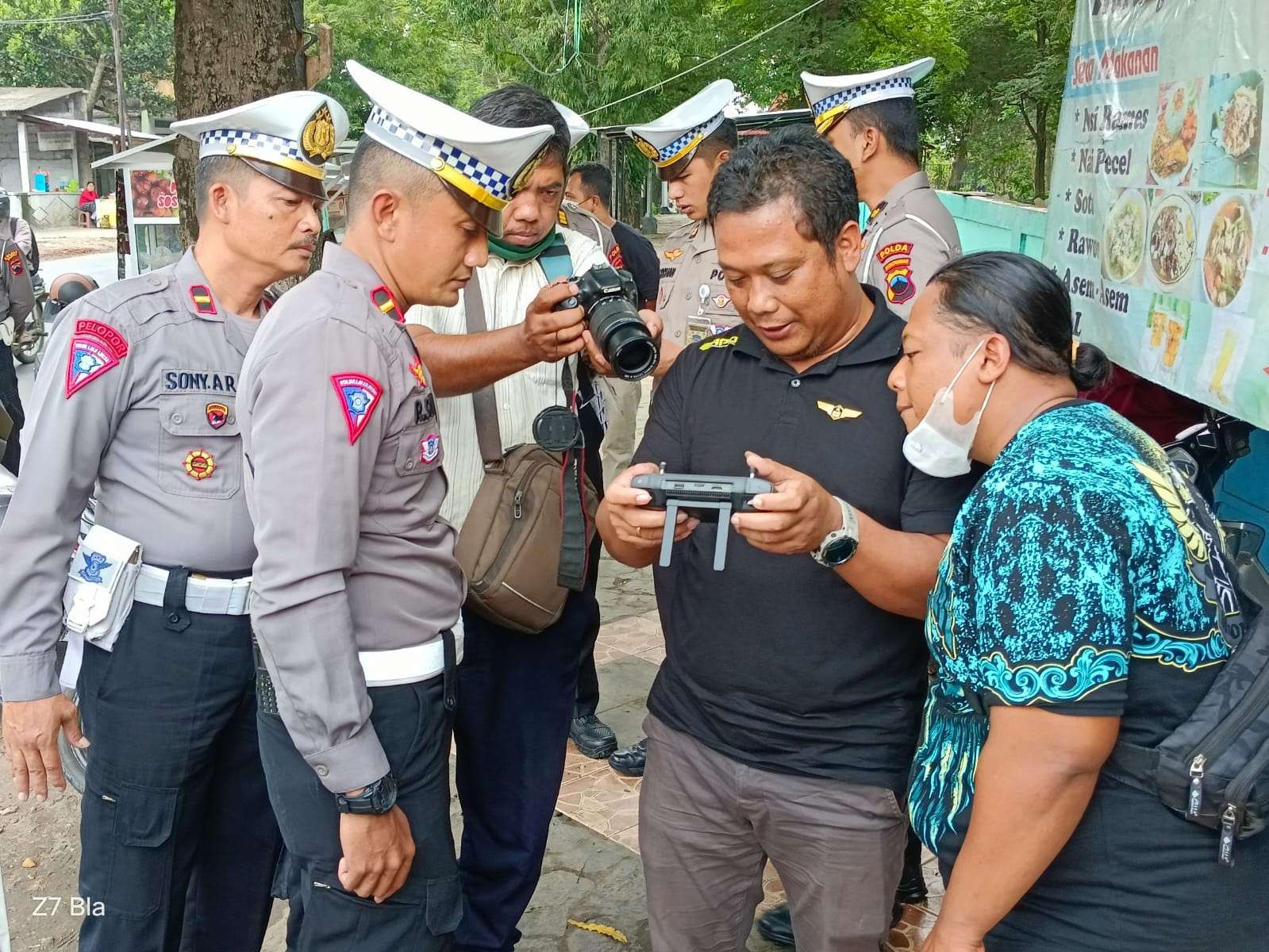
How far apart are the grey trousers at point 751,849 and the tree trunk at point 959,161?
23350 millimetres

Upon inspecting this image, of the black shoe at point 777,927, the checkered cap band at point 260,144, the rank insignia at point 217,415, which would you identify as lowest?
the black shoe at point 777,927

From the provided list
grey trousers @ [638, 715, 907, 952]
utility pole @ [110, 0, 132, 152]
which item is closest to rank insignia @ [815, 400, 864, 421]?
grey trousers @ [638, 715, 907, 952]

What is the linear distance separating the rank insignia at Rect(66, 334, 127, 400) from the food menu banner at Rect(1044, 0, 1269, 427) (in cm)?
241

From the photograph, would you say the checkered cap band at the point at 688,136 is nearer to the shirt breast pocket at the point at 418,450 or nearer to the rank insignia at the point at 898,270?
the rank insignia at the point at 898,270

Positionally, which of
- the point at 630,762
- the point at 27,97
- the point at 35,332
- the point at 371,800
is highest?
the point at 27,97

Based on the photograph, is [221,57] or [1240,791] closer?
[1240,791]

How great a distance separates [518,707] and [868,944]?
102 centimetres

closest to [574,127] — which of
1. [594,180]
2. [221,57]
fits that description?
[221,57]

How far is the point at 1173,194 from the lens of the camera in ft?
9.65

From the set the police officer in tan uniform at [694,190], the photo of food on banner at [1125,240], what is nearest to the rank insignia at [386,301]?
the police officer in tan uniform at [694,190]

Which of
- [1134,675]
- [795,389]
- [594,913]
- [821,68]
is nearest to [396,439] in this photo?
[795,389]

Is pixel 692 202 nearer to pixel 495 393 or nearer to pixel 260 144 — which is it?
pixel 495 393

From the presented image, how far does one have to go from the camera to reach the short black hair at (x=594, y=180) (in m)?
6.30

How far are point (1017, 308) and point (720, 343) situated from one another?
2.13 ft
